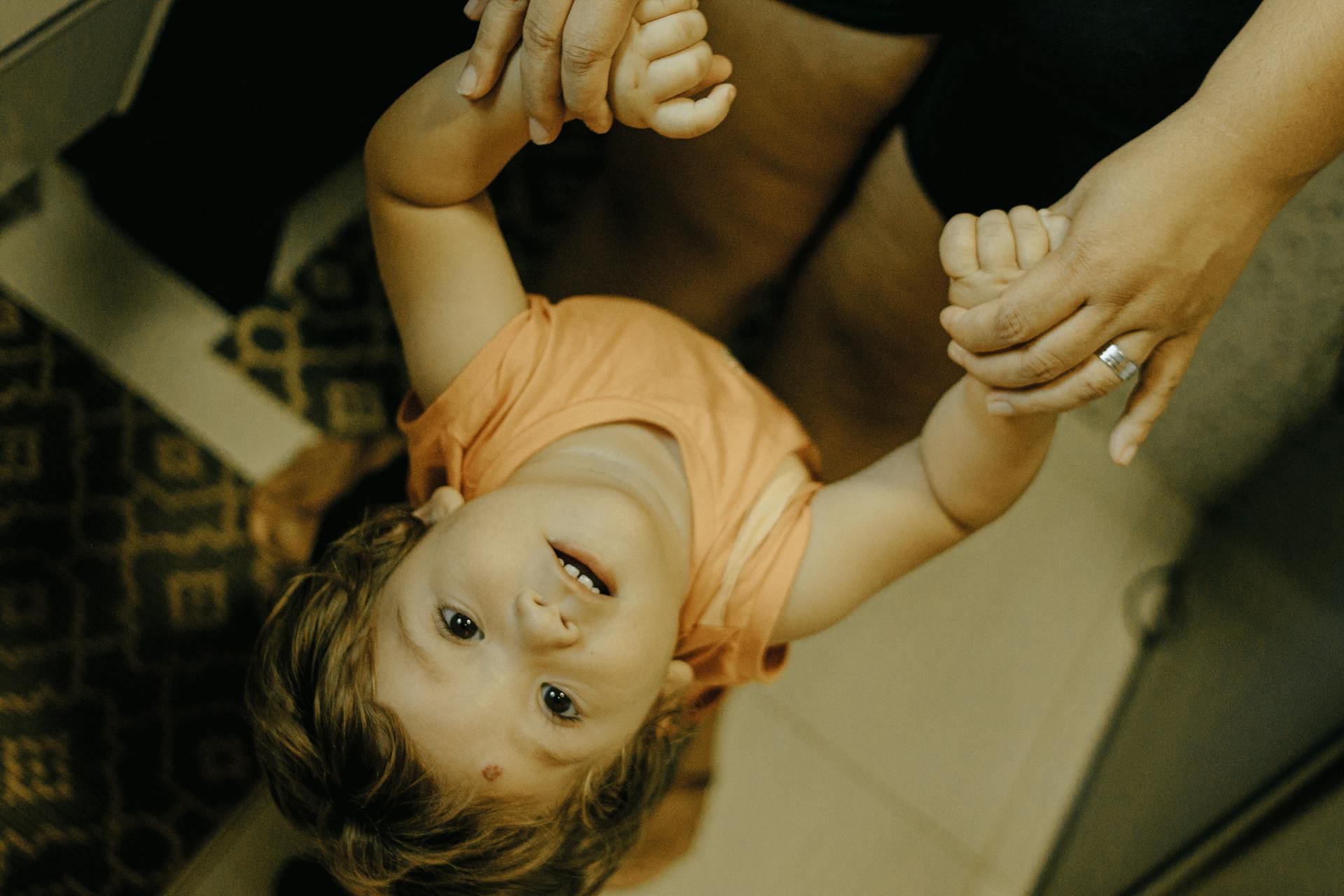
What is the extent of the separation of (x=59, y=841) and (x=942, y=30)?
3.38 feet

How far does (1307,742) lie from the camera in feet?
2.52

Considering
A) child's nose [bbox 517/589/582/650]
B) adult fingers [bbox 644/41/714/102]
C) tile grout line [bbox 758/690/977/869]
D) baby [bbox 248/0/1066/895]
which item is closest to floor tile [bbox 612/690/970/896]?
tile grout line [bbox 758/690/977/869]

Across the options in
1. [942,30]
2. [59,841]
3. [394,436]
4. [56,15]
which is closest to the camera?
[56,15]

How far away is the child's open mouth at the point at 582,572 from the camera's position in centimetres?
61

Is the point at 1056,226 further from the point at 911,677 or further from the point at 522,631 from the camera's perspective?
the point at 911,677

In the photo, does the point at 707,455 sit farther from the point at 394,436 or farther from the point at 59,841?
the point at 59,841

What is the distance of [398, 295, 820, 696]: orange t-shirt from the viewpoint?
0.71 metres

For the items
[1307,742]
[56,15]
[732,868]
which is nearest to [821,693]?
[732,868]

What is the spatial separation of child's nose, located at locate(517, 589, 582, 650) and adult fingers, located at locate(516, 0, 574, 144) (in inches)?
10.6

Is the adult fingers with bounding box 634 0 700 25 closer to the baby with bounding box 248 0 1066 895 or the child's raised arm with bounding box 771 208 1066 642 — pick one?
the baby with bounding box 248 0 1066 895

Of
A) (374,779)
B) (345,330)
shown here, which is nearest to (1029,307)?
(374,779)

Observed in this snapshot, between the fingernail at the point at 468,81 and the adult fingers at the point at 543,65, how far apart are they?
29 millimetres

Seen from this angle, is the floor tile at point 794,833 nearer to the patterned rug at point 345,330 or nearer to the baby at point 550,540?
the baby at point 550,540

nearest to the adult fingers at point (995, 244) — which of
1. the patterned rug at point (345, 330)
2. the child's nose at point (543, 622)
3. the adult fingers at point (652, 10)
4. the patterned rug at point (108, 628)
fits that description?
the adult fingers at point (652, 10)
